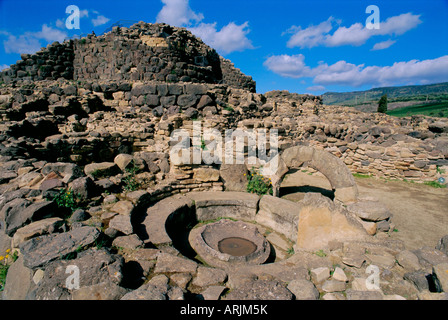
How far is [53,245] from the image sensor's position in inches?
115

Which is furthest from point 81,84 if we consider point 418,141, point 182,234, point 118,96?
point 418,141

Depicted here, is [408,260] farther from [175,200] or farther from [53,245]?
[53,245]

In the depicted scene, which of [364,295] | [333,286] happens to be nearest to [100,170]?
[333,286]

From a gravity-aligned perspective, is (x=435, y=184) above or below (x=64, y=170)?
below

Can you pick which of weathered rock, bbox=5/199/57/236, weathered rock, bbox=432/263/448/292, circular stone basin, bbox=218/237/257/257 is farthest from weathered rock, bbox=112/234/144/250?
weathered rock, bbox=432/263/448/292

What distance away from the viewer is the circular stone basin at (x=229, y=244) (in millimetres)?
4191

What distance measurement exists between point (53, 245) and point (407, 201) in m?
9.32

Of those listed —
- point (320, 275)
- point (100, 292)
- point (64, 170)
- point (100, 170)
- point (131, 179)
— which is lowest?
point (320, 275)

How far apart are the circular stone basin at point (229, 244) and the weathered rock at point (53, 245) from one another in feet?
6.77

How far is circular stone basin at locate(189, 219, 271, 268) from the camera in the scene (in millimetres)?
4191

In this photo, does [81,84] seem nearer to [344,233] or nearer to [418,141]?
[344,233]

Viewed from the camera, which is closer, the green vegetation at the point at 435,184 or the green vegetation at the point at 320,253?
the green vegetation at the point at 320,253

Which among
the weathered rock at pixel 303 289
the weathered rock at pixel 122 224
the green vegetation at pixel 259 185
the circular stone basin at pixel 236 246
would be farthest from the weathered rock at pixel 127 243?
the green vegetation at pixel 259 185

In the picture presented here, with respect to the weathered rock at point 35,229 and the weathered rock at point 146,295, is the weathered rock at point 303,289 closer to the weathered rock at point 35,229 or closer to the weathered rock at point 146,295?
the weathered rock at point 146,295
